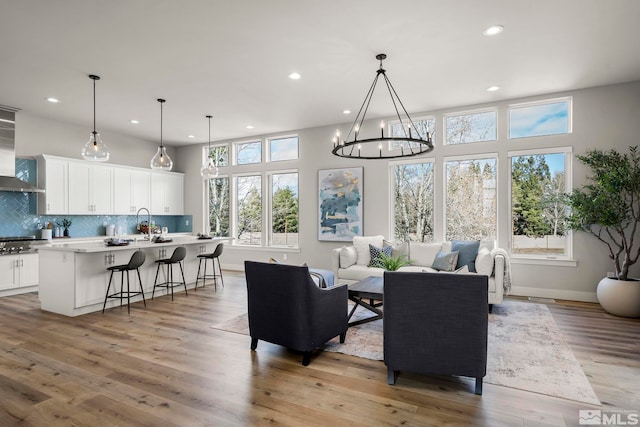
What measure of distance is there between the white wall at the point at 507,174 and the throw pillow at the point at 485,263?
1.16 metres

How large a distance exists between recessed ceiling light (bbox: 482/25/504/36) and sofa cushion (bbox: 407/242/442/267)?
10.5 ft

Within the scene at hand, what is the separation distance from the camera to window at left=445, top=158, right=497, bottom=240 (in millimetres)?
5934

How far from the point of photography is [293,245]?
770 centimetres

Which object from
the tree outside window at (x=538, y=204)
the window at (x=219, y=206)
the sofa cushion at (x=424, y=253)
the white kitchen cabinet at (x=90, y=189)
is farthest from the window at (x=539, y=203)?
the white kitchen cabinet at (x=90, y=189)

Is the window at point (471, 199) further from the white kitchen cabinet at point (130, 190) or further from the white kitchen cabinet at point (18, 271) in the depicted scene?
the white kitchen cabinet at point (18, 271)

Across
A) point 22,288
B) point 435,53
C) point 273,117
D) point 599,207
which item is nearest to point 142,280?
point 22,288

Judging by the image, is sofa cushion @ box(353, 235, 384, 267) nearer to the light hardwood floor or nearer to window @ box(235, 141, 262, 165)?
the light hardwood floor

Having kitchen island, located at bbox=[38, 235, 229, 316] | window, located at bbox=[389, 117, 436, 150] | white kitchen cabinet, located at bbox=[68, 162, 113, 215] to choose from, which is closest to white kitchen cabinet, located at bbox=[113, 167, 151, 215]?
white kitchen cabinet, located at bbox=[68, 162, 113, 215]

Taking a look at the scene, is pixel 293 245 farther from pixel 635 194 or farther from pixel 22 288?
pixel 635 194

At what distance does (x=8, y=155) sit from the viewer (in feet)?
19.1

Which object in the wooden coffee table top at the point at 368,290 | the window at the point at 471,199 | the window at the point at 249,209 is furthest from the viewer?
the window at the point at 249,209

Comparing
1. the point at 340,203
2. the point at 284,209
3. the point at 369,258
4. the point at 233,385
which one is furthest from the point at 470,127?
the point at 233,385

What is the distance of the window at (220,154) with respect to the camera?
8634 millimetres

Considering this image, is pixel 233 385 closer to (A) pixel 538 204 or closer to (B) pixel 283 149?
(A) pixel 538 204
